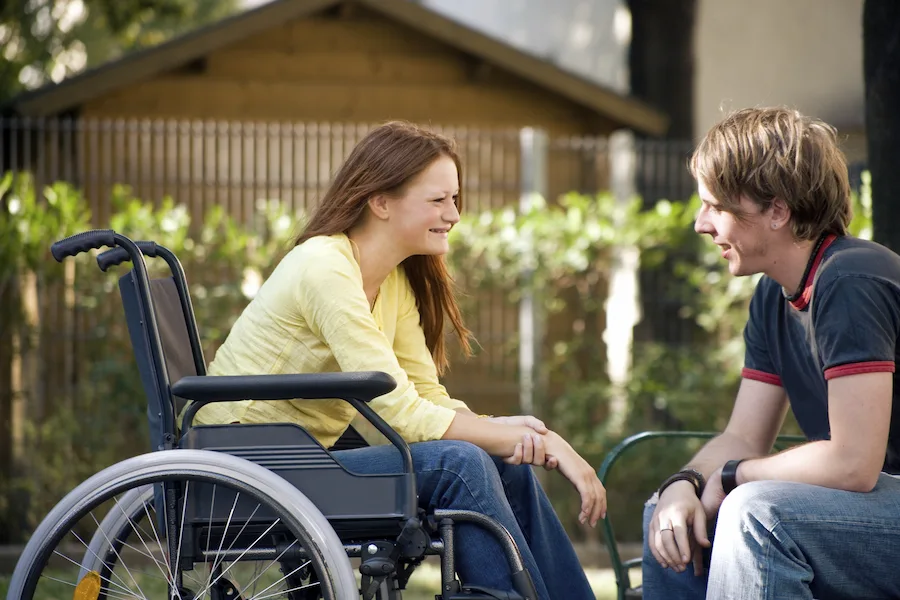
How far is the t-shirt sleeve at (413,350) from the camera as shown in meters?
3.30

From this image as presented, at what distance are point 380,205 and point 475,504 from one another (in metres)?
0.85

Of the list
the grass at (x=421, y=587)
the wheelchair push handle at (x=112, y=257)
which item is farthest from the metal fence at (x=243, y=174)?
the wheelchair push handle at (x=112, y=257)

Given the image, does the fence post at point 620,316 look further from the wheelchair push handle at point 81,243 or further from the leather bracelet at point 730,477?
the wheelchair push handle at point 81,243

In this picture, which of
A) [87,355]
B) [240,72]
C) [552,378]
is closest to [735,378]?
[552,378]

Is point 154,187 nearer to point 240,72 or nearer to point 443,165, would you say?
point 240,72

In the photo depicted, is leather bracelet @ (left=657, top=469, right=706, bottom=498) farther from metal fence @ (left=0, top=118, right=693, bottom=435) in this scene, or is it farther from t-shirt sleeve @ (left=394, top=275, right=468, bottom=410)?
metal fence @ (left=0, top=118, right=693, bottom=435)

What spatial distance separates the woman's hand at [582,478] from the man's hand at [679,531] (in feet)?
0.43

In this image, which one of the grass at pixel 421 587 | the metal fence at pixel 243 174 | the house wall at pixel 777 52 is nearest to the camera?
the grass at pixel 421 587

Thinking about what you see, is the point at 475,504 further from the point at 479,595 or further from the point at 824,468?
the point at 824,468

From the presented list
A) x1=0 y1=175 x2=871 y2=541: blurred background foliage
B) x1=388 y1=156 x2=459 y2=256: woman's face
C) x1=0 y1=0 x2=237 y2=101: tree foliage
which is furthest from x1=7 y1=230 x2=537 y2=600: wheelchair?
x1=0 y1=0 x2=237 y2=101: tree foliage

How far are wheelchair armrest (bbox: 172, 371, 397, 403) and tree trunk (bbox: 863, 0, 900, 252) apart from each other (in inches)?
80.2

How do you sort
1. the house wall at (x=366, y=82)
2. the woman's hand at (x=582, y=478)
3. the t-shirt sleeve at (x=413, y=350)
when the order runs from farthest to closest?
the house wall at (x=366, y=82)
the t-shirt sleeve at (x=413, y=350)
the woman's hand at (x=582, y=478)

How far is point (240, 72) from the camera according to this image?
29.6 feet

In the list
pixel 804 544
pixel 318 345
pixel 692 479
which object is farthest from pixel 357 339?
pixel 804 544
